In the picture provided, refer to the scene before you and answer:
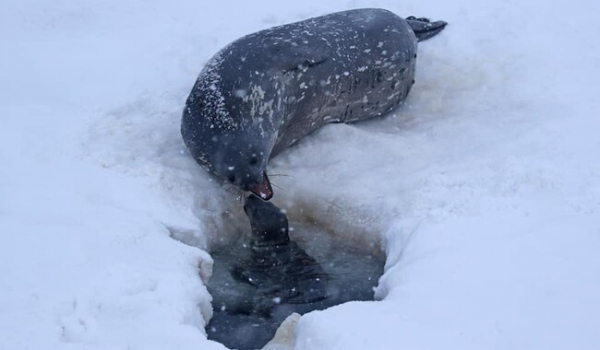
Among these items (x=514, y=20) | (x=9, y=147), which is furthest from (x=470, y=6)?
(x=9, y=147)

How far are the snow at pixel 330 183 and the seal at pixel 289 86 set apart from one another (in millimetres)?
159

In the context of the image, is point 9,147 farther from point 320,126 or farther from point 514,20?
point 514,20

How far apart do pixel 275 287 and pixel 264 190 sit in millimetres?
626

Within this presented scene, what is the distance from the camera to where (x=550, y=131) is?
4.93 meters

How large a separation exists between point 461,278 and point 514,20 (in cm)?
323

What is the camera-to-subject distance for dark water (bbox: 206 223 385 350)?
3.92 metres

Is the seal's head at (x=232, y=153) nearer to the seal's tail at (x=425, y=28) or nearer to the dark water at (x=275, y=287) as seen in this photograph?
the dark water at (x=275, y=287)

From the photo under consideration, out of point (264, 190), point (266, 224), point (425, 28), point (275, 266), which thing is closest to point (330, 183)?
point (264, 190)

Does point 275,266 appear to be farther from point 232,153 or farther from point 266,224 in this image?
point 232,153

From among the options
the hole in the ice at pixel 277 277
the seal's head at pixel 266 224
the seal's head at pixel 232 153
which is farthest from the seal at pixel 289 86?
the hole in the ice at pixel 277 277

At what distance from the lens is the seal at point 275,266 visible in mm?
4242

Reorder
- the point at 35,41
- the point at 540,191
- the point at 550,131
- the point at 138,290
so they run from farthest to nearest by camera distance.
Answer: the point at 35,41 → the point at 550,131 → the point at 540,191 → the point at 138,290

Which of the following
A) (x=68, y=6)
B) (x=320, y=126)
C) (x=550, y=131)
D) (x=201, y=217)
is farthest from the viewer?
(x=68, y=6)

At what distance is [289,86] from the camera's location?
512 centimetres
